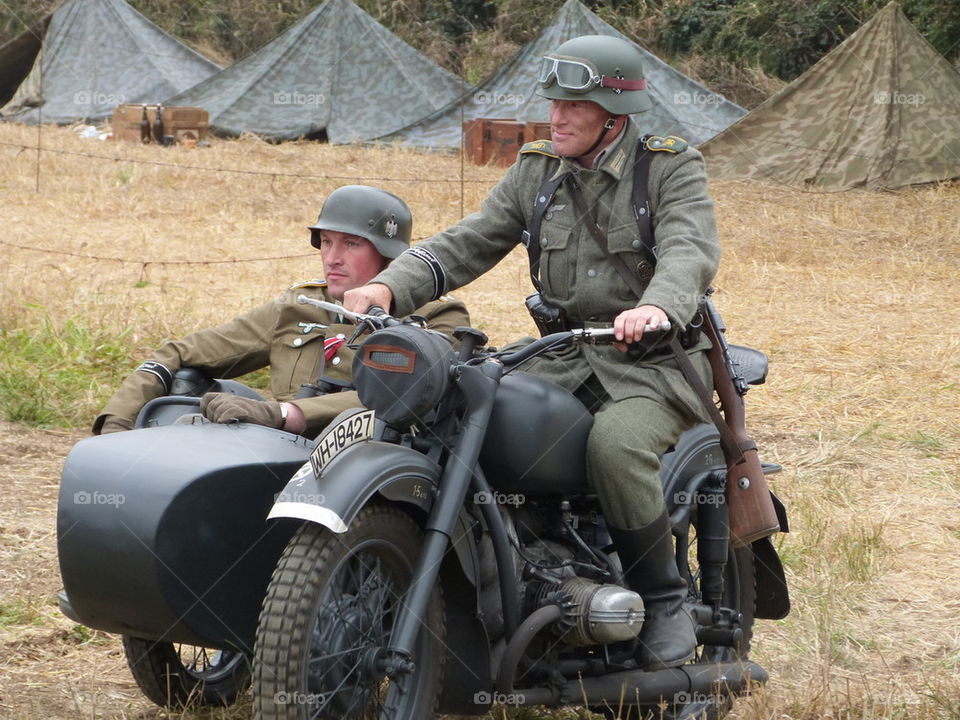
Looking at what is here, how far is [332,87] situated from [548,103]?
4.70 metres

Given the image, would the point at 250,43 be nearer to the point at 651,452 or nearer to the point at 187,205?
the point at 187,205

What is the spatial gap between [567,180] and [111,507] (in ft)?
5.00

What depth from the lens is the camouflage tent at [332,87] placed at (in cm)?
2064

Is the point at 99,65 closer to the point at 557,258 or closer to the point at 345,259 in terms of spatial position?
the point at 345,259

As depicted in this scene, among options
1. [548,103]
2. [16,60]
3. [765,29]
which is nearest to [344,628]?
[548,103]

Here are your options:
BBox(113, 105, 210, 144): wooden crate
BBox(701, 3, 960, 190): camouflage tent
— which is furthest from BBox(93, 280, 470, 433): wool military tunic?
BBox(113, 105, 210, 144): wooden crate

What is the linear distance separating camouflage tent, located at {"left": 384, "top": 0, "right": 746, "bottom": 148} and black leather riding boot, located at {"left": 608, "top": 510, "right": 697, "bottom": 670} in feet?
44.9

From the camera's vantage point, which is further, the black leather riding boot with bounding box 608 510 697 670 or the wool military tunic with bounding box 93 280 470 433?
the wool military tunic with bounding box 93 280 470 433

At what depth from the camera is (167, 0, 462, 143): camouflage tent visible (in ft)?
67.7

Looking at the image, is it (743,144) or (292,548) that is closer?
(292,548)

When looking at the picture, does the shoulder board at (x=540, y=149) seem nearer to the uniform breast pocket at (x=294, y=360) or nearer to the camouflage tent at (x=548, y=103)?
the uniform breast pocket at (x=294, y=360)

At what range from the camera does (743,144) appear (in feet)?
53.7

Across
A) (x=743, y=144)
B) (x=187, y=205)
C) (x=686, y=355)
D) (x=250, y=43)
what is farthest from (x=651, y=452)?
(x=250, y=43)

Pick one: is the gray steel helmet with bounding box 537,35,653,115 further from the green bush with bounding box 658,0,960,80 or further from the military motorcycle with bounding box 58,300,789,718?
the green bush with bounding box 658,0,960,80
